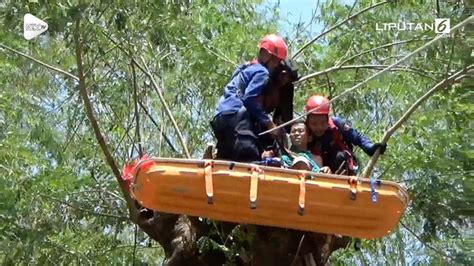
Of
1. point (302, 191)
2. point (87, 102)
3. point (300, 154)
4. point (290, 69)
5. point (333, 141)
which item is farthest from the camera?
point (333, 141)

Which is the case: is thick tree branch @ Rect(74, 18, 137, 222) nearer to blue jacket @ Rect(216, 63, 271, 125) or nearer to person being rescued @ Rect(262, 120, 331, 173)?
blue jacket @ Rect(216, 63, 271, 125)

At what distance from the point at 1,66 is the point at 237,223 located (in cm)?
385

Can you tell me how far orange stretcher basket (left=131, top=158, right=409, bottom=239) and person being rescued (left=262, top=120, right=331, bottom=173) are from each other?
1.29ft

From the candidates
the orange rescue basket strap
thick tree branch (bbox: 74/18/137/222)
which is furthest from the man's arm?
thick tree branch (bbox: 74/18/137/222)

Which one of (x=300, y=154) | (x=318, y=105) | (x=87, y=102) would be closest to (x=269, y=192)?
(x=300, y=154)

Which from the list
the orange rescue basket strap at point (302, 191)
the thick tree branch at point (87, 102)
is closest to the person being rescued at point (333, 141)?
the orange rescue basket strap at point (302, 191)

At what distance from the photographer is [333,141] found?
6156 mm

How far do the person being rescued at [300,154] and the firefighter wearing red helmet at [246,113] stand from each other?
0.14 m

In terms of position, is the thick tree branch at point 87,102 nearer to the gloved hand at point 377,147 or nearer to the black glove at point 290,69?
the black glove at point 290,69

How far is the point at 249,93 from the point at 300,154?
46 cm

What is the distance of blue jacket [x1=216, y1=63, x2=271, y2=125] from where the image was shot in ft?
18.9

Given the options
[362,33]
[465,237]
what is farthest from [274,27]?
[465,237]

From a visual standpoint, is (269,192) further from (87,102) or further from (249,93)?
(87,102)

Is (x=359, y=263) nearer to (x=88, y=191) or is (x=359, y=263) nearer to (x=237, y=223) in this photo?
(x=88, y=191)
